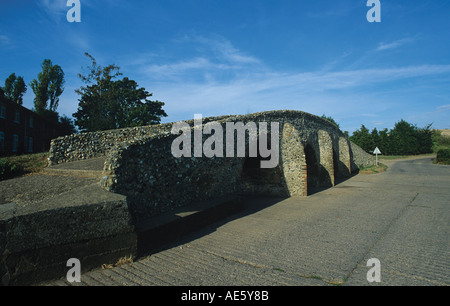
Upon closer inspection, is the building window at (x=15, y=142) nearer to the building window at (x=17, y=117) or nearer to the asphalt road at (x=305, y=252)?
the building window at (x=17, y=117)

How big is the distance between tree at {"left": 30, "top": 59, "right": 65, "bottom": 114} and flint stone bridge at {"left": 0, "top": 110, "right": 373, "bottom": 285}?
30584mm

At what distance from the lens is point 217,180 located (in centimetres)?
741

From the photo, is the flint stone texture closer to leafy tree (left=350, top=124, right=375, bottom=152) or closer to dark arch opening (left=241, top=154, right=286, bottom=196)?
dark arch opening (left=241, top=154, right=286, bottom=196)

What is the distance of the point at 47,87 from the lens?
35.2 m

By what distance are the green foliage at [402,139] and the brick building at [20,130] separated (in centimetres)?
4681

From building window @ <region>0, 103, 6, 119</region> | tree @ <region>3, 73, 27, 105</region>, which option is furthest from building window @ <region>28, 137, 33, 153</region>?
tree @ <region>3, 73, 27, 105</region>

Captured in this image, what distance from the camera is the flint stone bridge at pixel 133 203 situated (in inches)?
122

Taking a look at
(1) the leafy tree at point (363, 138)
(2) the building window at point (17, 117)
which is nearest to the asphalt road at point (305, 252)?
(2) the building window at point (17, 117)

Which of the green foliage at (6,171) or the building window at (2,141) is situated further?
the building window at (2,141)

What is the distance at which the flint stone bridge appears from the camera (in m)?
3.11

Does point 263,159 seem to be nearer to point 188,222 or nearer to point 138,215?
point 188,222

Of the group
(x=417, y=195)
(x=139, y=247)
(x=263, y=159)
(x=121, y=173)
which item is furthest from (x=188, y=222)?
(x=417, y=195)

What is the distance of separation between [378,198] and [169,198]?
8.08 metres

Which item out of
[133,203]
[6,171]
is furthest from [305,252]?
[6,171]
